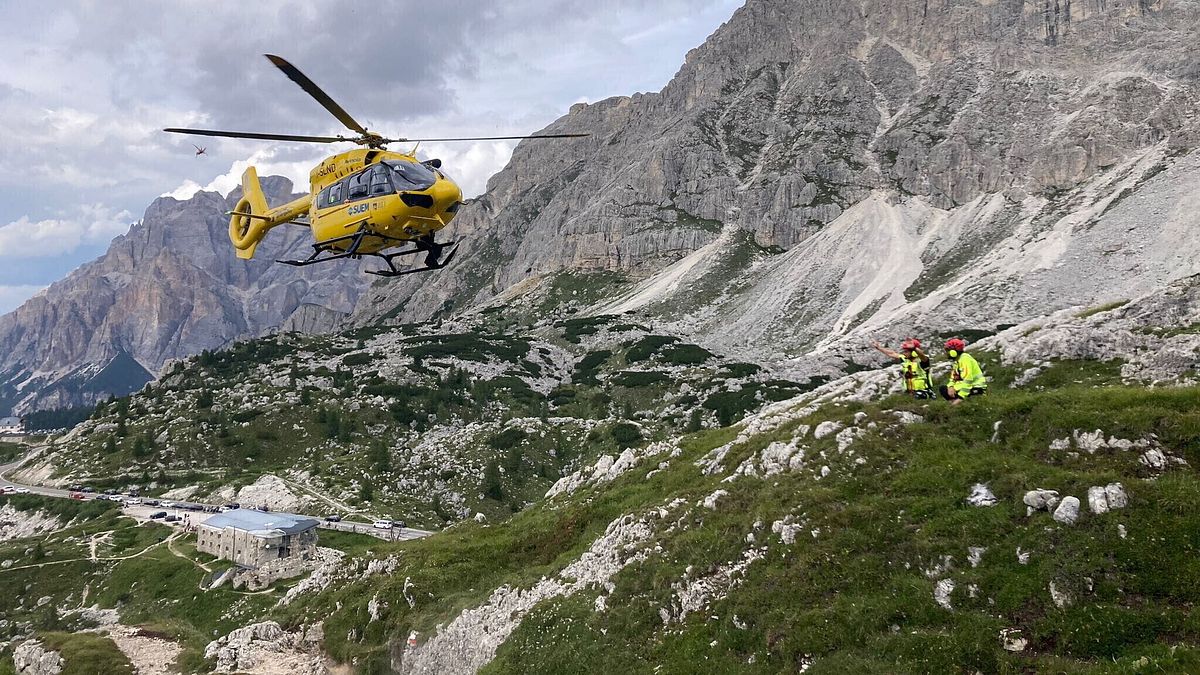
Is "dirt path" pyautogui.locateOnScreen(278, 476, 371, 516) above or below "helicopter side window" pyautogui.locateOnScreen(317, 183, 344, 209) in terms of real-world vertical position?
below

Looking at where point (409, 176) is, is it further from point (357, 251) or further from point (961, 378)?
point (961, 378)

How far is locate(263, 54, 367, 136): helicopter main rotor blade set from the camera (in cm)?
1930

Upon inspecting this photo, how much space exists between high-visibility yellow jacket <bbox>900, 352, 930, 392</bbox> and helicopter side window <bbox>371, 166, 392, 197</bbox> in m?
18.8

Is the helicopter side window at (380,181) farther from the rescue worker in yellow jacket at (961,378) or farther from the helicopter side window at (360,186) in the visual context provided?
the rescue worker in yellow jacket at (961,378)

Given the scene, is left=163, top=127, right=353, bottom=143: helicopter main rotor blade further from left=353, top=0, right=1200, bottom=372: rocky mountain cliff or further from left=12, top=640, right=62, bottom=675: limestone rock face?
left=353, top=0, right=1200, bottom=372: rocky mountain cliff

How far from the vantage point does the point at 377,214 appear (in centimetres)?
2430

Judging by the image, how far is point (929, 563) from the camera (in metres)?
13.4

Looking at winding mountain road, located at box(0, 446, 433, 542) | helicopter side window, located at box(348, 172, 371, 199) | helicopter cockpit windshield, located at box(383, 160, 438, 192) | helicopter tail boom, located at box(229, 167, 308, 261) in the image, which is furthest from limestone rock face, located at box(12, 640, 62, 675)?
helicopter cockpit windshield, located at box(383, 160, 438, 192)

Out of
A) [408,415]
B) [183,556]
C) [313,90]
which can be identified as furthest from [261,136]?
[408,415]

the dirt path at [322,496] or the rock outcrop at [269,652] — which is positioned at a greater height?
the rock outcrop at [269,652]

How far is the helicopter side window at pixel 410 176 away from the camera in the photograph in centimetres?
2403

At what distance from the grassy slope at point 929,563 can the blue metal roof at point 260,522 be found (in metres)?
37.3

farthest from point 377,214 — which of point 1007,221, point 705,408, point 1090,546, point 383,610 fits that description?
point 1007,221

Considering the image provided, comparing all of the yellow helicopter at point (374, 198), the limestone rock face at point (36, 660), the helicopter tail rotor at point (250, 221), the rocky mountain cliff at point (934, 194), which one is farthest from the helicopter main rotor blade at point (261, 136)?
the rocky mountain cliff at point (934, 194)
